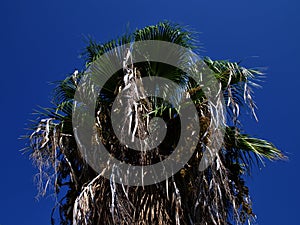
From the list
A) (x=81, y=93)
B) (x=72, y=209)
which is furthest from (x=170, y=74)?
(x=72, y=209)

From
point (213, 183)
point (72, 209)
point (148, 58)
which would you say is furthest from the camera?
point (148, 58)

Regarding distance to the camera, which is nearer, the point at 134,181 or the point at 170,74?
the point at 134,181

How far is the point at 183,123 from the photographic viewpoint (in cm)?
487

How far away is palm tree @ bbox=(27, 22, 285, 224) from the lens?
179 inches

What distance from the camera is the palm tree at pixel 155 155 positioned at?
4.54m

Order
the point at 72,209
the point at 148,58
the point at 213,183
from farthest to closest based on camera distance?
the point at 148,58, the point at 72,209, the point at 213,183

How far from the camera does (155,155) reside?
15.5 ft

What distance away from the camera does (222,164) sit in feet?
15.2

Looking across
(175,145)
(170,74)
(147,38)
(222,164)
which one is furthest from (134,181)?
(147,38)

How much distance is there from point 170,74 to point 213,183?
4.47 ft

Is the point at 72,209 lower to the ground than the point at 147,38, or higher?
lower

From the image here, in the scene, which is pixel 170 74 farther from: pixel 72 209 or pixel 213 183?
pixel 72 209

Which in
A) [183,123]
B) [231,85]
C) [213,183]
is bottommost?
[213,183]

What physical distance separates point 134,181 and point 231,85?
59.6 inches
